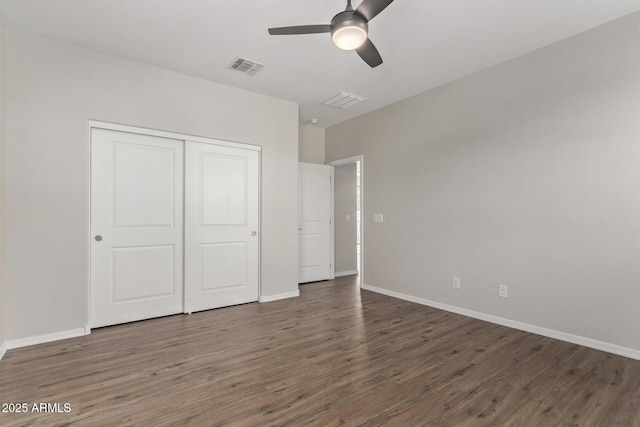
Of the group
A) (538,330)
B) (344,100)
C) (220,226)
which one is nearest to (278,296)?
(220,226)

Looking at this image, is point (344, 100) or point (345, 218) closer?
point (344, 100)

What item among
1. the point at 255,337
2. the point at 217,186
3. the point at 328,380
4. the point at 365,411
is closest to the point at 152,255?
the point at 217,186

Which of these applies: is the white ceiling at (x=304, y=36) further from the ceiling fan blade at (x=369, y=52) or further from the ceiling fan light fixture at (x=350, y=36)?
the ceiling fan light fixture at (x=350, y=36)

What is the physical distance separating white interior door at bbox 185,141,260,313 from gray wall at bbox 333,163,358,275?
2131mm

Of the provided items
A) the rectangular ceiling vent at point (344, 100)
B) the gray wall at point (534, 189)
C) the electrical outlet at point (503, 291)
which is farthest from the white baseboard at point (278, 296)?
the rectangular ceiling vent at point (344, 100)

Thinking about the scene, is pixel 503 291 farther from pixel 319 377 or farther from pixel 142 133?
pixel 142 133

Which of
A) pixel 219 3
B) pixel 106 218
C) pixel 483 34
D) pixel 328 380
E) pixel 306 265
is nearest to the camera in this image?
pixel 328 380

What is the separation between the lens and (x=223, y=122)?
13.2 ft

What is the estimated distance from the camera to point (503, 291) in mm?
3422

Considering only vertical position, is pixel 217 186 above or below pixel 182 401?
above

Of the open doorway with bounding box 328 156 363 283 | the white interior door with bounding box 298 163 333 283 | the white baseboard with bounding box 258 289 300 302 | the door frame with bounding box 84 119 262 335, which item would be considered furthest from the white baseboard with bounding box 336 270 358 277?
the door frame with bounding box 84 119 262 335

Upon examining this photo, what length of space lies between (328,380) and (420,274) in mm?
2444

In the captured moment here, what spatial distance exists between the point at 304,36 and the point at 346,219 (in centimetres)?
384

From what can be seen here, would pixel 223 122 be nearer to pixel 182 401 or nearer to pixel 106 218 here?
pixel 106 218
